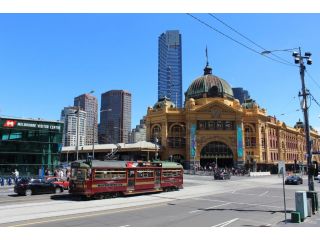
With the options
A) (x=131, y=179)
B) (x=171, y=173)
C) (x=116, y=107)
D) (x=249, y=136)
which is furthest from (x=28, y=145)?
(x=116, y=107)

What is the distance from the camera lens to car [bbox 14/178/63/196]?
28562 millimetres

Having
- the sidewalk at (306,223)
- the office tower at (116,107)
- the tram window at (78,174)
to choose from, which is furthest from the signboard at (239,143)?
the sidewalk at (306,223)

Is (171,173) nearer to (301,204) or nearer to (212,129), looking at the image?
(301,204)

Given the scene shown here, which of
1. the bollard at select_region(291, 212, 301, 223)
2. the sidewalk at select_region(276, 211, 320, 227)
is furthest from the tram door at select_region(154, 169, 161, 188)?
the bollard at select_region(291, 212, 301, 223)

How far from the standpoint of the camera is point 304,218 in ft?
56.1

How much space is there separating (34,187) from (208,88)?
6572cm

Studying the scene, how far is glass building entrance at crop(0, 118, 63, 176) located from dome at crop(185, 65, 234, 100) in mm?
47558

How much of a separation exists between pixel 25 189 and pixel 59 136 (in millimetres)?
21626

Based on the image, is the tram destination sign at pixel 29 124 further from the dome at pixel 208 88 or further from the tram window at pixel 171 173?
the dome at pixel 208 88

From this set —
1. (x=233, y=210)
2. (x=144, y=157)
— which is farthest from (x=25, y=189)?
(x=144, y=157)

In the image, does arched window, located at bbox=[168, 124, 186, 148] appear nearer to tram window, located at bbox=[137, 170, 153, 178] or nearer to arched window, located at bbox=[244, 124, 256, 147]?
arched window, located at bbox=[244, 124, 256, 147]

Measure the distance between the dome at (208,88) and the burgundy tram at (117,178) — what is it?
5521 centimetres
